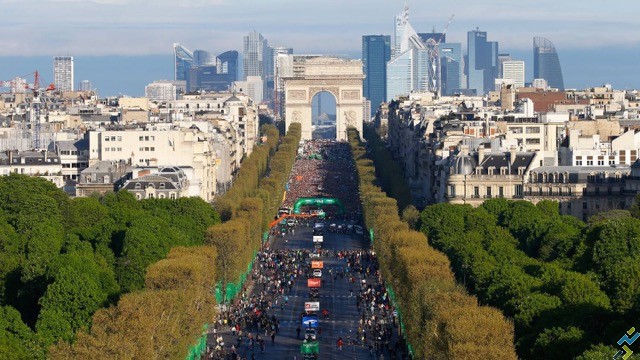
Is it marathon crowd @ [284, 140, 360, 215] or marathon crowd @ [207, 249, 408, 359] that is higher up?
marathon crowd @ [284, 140, 360, 215]

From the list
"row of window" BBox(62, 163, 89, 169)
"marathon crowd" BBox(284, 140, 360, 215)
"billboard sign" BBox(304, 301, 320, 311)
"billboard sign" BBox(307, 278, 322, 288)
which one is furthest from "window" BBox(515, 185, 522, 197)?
"marathon crowd" BBox(284, 140, 360, 215)

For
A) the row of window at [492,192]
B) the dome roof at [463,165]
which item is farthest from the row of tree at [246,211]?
the row of window at [492,192]

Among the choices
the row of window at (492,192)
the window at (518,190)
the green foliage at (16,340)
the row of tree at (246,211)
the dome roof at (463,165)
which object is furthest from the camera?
the dome roof at (463,165)

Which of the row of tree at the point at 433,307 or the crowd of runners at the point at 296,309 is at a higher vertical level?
the row of tree at the point at 433,307

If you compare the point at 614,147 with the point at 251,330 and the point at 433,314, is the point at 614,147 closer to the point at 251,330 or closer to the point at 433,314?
the point at 251,330

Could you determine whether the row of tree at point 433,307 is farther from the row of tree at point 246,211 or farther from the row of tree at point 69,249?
the row of tree at point 69,249

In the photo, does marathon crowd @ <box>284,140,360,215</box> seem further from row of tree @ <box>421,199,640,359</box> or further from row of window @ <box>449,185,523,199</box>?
row of tree @ <box>421,199,640,359</box>
